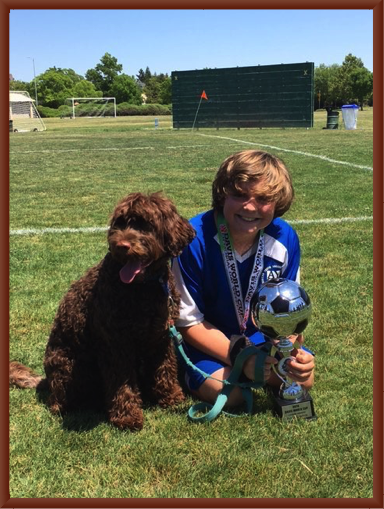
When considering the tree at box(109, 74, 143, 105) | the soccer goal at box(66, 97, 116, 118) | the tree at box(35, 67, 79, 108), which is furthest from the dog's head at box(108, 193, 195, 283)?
the tree at box(109, 74, 143, 105)

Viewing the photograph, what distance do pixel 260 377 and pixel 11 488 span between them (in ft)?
5.10

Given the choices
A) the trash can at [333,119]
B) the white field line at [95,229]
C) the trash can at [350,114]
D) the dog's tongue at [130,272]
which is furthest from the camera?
the trash can at [333,119]

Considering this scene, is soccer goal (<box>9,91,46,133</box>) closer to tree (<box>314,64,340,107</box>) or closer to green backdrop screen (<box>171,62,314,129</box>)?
green backdrop screen (<box>171,62,314,129</box>)

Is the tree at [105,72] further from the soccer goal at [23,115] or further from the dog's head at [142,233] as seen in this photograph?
the dog's head at [142,233]

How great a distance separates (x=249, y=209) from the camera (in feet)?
10.4

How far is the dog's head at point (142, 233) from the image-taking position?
2.80 metres

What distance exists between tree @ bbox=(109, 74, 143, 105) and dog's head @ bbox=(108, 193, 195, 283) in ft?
338

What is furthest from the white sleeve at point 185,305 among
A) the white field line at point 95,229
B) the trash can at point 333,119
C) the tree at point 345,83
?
the tree at point 345,83

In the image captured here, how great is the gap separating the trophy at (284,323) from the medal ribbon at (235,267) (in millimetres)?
193

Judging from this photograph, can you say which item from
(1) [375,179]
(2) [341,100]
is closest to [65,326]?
(1) [375,179]

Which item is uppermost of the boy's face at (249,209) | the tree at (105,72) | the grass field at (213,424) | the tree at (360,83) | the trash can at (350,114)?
the tree at (105,72)

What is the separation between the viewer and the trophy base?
10.7 ft

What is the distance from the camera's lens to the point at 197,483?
8.96ft

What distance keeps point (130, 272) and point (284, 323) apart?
0.95 metres
